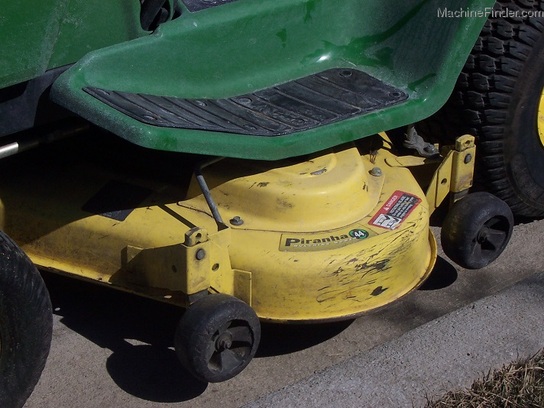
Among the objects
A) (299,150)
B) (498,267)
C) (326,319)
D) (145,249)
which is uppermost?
(299,150)

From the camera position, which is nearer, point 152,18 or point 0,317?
point 0,317

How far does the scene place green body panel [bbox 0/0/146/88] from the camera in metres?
2.70

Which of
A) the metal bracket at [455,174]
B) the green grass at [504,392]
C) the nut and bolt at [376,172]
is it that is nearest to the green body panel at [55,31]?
the nut and bolt at [376,172]

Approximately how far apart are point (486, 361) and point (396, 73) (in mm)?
893

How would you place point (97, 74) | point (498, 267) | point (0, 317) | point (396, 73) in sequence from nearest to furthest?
point (0, 317), point (97, 74), point (396, 73), point (498, 267)

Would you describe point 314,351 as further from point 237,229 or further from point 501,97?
point 501,97

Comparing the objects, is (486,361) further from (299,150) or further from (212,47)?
(212,47)

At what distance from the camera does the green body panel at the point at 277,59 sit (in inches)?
112

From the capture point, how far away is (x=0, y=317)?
105 inches

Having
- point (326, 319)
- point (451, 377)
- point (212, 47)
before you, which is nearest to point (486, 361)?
point (451, 377)

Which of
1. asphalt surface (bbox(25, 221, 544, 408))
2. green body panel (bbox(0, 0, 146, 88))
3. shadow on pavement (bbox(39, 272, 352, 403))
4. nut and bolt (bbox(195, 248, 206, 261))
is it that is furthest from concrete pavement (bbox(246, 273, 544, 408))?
green body panel (bbox(0, 0, 146, 88))

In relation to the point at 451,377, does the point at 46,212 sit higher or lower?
higher

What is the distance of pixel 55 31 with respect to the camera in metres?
2.80

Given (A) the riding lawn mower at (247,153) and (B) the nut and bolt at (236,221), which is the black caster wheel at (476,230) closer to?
(A) the riding lawn mower at (247,153)
